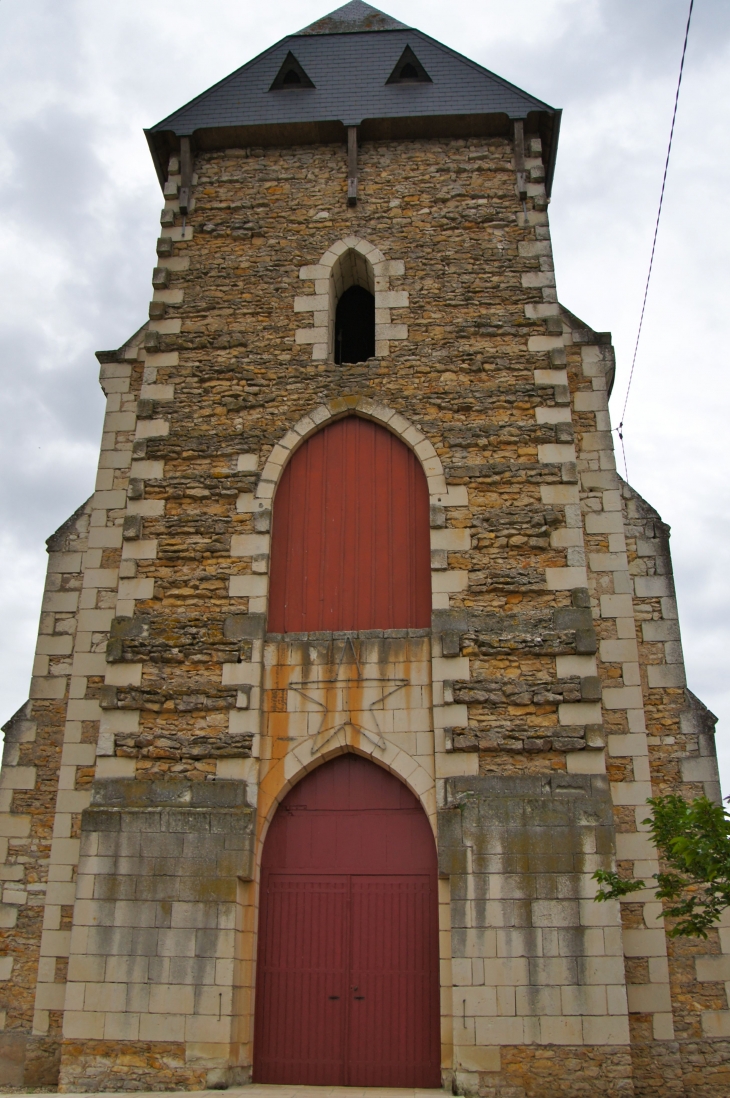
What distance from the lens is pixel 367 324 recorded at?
11539 millimetres

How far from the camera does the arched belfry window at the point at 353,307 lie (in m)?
10.5

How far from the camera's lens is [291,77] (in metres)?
12.0

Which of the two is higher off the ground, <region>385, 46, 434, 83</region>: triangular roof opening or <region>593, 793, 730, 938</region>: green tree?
<region>385, 46, 434, 83</region>: triangular roof opening

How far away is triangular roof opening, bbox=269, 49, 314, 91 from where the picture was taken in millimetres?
11773

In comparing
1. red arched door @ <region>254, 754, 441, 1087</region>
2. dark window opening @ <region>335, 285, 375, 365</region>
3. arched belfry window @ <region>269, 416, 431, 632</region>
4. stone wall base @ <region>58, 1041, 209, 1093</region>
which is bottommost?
stone wall base @ <region>58, 1041, 209, 1093</region>

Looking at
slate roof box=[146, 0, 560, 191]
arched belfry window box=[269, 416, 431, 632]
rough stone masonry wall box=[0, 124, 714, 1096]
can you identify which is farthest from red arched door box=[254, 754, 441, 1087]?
slate roof box=[146, 0, 560, 191]

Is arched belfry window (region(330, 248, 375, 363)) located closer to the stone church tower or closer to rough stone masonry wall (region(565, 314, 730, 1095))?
the stone church tower

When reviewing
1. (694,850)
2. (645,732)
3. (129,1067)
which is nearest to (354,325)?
(645,732)

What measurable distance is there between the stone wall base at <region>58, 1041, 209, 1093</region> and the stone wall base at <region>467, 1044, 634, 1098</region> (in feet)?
7.08

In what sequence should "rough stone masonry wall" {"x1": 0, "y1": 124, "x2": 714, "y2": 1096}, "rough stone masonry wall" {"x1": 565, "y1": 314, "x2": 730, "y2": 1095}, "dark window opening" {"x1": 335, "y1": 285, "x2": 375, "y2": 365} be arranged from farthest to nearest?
"dark window opening" {"x1": 335, "y1": 285, "x2": 375, "y2": 365}, "rough stone masonry wall" {"x1": 0, "y1": 124, "x2": 714, "y2": 1096}, "rough stone masonry wall" {"x1": 565, "y1": 314, "x2": 730, "y2": 1095}

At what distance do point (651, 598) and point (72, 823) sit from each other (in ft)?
19.9

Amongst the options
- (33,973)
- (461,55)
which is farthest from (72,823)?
(461,55)

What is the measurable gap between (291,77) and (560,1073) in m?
11.5

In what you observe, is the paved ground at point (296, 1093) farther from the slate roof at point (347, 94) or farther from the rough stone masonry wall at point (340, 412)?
the slate roof at point (347, 94)
